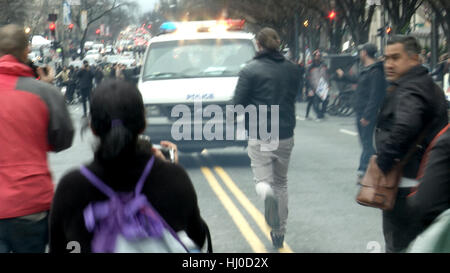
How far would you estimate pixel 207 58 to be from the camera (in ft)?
42.7

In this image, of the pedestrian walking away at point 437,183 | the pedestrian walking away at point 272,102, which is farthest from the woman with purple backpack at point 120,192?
the pedestrian walking away at point 272,102

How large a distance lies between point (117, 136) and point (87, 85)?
25758mm

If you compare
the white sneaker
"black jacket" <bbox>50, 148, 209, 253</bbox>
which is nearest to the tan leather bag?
"black jacket" <bbox>50, 148, 209, 253</bbox>

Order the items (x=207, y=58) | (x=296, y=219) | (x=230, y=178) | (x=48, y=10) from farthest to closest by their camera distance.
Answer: (x=48, y=10) < (x=207, y=58) < (x=230, y=178) < (x=296, y=219)

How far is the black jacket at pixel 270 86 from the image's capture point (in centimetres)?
691

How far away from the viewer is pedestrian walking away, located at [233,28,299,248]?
6.91 meters

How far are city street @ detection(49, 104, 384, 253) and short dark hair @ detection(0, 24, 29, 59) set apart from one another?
637mm

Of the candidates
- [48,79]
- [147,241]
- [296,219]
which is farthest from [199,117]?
[147,241]

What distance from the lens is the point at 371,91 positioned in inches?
424

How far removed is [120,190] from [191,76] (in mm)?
10061

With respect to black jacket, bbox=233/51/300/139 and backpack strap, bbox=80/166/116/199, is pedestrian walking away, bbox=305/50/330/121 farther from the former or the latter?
A: backpack strap, bbox=80/166/116/199

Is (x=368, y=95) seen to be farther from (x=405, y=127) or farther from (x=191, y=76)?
(x=405, y=127)

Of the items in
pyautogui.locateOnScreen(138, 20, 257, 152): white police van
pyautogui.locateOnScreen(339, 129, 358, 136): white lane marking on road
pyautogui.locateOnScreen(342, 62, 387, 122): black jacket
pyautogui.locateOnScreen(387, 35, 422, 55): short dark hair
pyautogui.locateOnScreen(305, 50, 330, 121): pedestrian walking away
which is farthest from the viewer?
pyautogui.locateOnScreen(305, 50, 330, 121): pedestrian walking away
